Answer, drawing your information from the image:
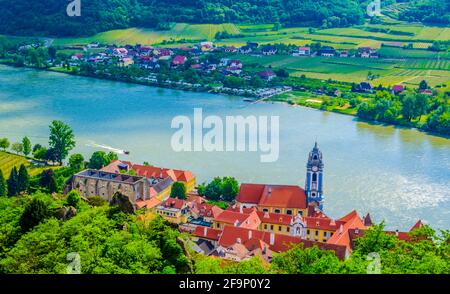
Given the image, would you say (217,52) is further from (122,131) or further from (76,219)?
(76,219)

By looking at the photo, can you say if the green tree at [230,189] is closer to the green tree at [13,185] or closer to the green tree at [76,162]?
the green tree at [76,162]

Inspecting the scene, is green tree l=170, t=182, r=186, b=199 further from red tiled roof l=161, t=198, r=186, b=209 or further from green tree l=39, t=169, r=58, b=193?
green tree l=39, t=169, r=58, b=193

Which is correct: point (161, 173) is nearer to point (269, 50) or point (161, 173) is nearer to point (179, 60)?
point (179, 60)

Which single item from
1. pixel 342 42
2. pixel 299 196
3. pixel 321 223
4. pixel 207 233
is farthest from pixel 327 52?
pixel 207 233

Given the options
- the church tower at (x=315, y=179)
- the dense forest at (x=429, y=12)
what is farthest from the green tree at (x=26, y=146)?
the dense forest at (x=429, y=12)

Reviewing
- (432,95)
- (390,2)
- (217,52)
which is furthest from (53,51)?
(390,2)

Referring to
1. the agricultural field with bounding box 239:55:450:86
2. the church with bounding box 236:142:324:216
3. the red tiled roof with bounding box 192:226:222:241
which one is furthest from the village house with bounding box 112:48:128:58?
the red tiled roof with bounding box 192:226:222:241
